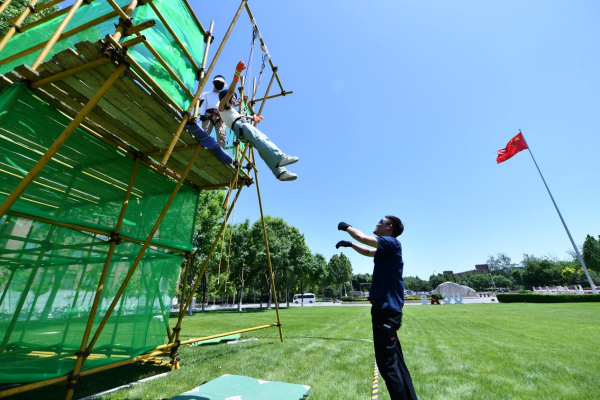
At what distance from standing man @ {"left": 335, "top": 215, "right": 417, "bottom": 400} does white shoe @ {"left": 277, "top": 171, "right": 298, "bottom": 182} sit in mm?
1471

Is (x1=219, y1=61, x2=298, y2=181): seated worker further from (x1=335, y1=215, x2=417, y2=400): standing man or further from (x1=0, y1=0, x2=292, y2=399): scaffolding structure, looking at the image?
(x1=335, y1=215, x2=417, y2=400): standing man

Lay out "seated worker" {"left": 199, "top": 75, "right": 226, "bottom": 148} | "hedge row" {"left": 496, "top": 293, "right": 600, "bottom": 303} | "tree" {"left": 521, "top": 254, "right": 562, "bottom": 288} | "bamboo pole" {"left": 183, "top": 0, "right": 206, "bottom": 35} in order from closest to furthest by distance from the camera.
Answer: "bamboo pole" {"left": 183, "top": 0, "right": 206, "bottom": 35}
"seated worker" {"left": 199, "top": 75, "right": 226, "bottom": 148}
"hedge row" {"left": 496, "top": 293, "right": 600, "bottom": 303}
"tree" {"left": 521, "top": 254, "right": 562, "bottom": 288}

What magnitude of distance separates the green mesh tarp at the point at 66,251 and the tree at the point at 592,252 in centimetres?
7373

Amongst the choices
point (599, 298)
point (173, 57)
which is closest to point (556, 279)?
point (599, 298)

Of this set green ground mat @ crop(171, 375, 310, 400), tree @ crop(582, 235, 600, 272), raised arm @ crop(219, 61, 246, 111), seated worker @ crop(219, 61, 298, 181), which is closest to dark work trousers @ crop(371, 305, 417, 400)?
green ground mat @ crop(171, 375, 310, 400)

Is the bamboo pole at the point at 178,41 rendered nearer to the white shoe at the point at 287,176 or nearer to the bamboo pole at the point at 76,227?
the white shoe at the point at 287,176

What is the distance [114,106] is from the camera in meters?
3.86

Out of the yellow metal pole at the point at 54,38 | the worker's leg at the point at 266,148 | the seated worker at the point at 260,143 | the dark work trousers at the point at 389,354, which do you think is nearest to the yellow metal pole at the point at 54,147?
the yellow metal pole at the point at 54,38

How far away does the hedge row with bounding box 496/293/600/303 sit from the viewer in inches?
1057

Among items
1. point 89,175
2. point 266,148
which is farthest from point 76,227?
point 266,148

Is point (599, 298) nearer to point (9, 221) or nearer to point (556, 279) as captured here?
point (9, 221)

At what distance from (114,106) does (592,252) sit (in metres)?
79.7

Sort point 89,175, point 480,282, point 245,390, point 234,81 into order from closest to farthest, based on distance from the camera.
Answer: point 245,390 < point 89,175 < point 234,81 < point 480,282

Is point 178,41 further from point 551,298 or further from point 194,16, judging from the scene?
point 551,298
